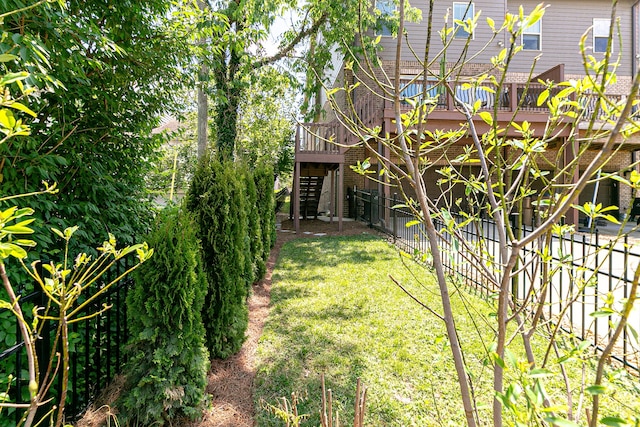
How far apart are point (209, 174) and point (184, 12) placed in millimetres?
1948

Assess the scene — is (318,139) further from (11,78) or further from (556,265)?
(11,78)

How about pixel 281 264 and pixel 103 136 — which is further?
pixel 281 264

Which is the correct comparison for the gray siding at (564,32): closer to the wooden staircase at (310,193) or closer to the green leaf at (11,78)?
the wooden staircase at (310,193)

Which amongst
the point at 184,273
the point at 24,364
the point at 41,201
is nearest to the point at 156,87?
the point at 41,201

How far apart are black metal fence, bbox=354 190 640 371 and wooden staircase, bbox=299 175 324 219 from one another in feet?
5.15

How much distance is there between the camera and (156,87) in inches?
164

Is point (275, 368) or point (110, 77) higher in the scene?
point (110, 77)

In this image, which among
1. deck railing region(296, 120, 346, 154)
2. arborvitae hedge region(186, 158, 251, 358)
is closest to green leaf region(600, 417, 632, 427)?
arborvitae hedge region(186, 158, 251, 358)

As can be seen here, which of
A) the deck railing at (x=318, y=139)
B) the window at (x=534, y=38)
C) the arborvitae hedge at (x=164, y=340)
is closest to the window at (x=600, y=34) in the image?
the window at (x=534, y=38)

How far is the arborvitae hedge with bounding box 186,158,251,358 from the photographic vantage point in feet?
12.0

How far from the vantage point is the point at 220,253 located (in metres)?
3.82

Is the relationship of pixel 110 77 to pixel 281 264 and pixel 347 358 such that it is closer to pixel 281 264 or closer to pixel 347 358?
pixel 347 358

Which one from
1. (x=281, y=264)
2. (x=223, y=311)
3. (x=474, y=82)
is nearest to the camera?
(x=474, y=82)

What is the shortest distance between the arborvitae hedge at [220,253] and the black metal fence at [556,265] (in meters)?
1.75
